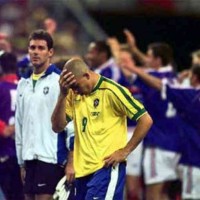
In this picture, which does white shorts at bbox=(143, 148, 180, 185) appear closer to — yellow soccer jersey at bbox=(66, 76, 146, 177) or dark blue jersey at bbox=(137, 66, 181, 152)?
dark blue jersey at bbox=(137, 66, 181, 152)

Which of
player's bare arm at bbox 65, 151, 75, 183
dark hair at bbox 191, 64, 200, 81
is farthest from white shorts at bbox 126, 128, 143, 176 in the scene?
player's bare arm at bbox 65, 151, 75, 183

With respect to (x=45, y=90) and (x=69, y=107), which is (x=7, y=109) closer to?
(x=45, y=90)

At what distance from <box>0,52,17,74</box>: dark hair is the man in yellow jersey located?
2.34m

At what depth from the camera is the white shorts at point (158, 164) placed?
16.0 m

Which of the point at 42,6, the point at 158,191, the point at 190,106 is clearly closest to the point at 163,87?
the point at 190,106

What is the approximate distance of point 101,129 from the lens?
36.2 ft

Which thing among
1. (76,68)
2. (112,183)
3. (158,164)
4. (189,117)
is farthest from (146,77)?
(76,68)

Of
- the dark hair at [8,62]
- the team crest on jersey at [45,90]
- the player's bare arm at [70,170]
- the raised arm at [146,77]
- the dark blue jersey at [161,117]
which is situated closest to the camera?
the player's bare arm at [70,170]

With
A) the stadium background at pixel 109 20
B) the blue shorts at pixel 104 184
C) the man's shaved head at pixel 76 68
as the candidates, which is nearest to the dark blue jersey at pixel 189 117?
the blue shorts at pixel 104 184

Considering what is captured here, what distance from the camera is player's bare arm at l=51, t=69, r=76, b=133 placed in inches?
422

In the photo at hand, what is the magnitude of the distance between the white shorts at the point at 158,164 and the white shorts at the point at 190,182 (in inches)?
15.1

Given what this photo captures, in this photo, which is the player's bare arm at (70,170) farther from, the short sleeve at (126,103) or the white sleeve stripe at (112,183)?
the short sleeve at (126,103)

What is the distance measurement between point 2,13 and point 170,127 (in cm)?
812

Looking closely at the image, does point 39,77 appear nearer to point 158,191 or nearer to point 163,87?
point 163,87
